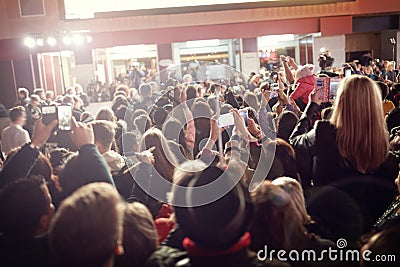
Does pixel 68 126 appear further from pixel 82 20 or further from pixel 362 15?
pixel 362 15

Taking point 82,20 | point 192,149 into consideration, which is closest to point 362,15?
point 82,20

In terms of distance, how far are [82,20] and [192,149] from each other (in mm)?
8635

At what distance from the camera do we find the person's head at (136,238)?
1.67m

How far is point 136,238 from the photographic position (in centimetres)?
170

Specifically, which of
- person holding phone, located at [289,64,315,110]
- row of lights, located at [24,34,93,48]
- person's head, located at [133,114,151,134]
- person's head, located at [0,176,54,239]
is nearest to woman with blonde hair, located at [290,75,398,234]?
person's head, located at [0,176,54,239]

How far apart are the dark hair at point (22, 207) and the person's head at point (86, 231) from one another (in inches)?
10.5

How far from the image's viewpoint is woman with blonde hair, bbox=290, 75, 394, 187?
2.19m

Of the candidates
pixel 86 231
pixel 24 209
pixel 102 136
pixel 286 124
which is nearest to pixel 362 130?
pixel 286 124

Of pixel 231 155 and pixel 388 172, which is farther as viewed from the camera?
pixel 231 155

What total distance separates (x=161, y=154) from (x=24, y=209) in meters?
1.34

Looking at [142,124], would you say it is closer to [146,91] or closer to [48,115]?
[48,115]

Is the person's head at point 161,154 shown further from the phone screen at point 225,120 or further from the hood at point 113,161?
the phone screen at point 225,120

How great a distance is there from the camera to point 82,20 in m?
11.4

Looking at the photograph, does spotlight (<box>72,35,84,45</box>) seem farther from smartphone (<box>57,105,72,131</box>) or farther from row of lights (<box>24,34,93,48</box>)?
smartphone (<box>57,105,72,131</box>)
